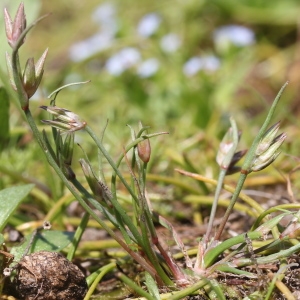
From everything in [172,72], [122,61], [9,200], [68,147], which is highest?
[68,147]

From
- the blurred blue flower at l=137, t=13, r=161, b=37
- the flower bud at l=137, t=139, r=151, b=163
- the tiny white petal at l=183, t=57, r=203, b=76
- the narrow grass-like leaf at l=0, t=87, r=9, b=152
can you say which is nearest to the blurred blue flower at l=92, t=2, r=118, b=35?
the blurred blue flower at l=137, t=13, r=161, b=37

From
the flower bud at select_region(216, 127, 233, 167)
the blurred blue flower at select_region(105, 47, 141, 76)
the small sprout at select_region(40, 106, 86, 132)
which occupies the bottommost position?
the blurred blue flower at select_region(105, 47, 141, 76)

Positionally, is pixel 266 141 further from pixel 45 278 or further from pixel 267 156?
pixel 45 278

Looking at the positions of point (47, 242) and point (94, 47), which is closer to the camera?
point (47, 242)

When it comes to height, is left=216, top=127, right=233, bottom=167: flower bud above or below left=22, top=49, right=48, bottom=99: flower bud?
below

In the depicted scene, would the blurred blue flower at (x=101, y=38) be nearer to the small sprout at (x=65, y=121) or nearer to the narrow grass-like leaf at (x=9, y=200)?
the narrow grass-like leaf at (x=9, y=200)

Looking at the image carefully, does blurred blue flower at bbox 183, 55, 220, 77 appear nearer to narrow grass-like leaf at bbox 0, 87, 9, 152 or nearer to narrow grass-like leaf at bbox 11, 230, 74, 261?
narrow grass-like leaf at bbox 0, 87, 9, 152

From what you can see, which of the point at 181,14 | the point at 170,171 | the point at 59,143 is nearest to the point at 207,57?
the point at 181,14

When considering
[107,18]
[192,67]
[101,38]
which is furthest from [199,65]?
[107,18]
